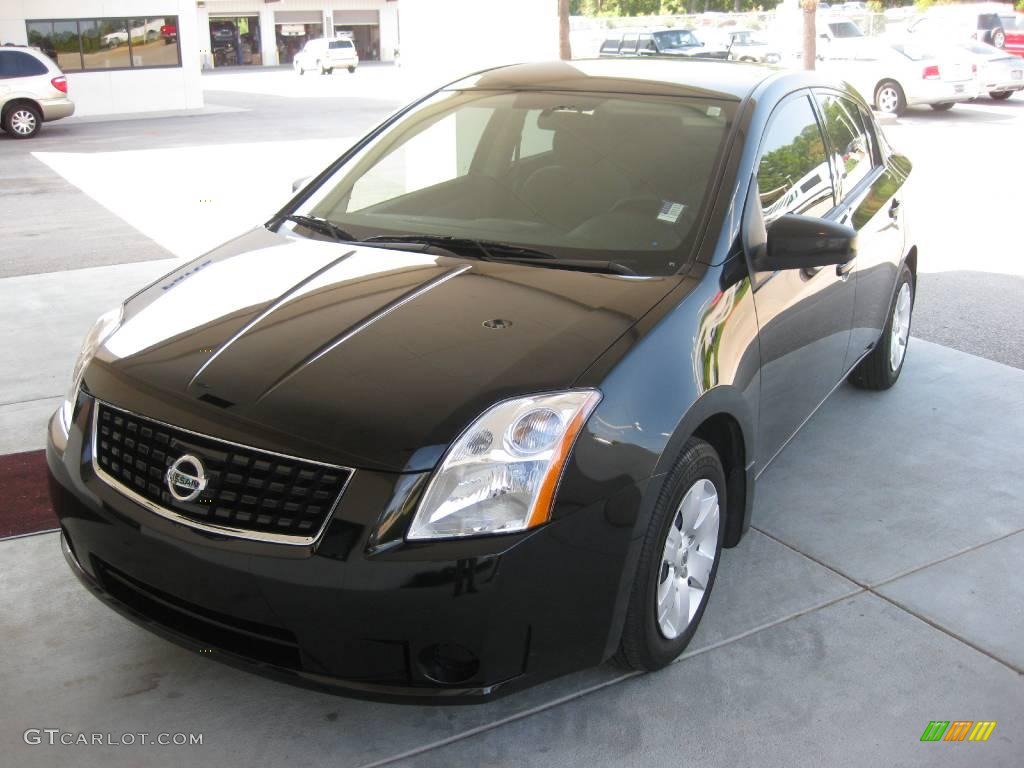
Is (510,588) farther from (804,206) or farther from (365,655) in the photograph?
(804,206)

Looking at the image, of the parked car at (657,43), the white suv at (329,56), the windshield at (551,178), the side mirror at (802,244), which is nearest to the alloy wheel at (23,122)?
the parked car at (657,43)

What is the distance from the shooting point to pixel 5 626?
335 cm

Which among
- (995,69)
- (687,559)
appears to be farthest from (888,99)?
(687,559)

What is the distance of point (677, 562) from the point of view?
3.03m

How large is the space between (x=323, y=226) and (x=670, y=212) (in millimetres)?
1261

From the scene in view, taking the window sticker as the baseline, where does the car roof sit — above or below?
above

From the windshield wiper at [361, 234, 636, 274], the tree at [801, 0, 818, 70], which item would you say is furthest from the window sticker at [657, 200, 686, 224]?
the tree at [801, 0, 818, 70]

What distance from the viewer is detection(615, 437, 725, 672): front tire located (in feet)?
9.18

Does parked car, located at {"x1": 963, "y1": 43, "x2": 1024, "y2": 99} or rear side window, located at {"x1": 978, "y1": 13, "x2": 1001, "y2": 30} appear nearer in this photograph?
parked car, located at {"x1": 963, "y1": 43, "x2": 1024, "y2": 99}

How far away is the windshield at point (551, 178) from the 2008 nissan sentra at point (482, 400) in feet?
0.04

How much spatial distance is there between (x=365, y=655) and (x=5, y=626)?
1540 mm

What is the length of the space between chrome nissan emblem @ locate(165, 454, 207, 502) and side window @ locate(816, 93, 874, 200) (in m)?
2.88

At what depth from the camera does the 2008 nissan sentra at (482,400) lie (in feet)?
8.06

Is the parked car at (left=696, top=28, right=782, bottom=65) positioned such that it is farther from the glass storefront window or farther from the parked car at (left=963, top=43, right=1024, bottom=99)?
the glass storefront window
